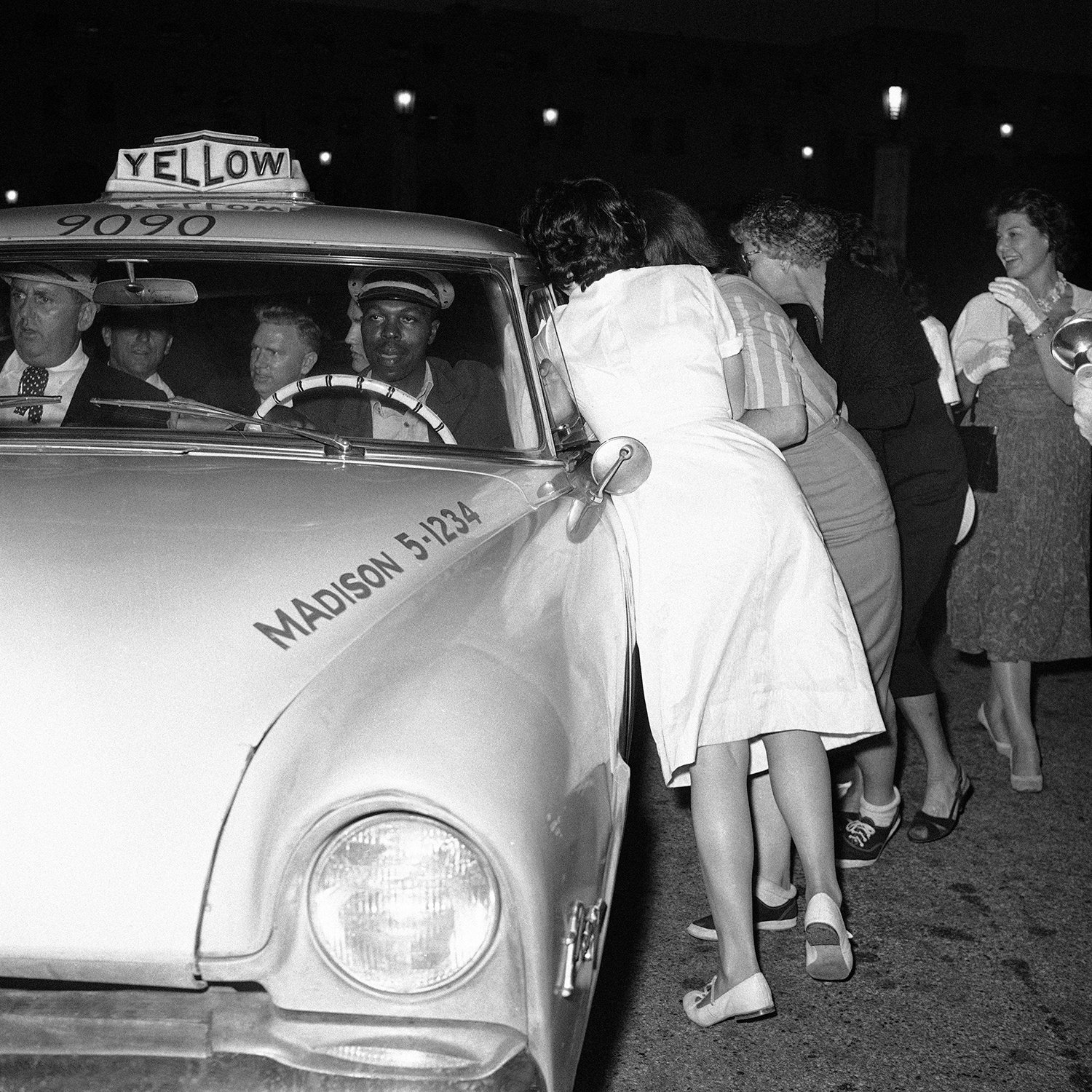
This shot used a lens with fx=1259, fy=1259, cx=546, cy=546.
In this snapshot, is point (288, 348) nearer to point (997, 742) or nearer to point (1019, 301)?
point (1019, 301)

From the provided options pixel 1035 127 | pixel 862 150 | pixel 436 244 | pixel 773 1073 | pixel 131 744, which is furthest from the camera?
pixel 1035 127

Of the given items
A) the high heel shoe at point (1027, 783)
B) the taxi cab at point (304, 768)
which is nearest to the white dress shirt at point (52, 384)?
the taxi cab at point (304, 768)

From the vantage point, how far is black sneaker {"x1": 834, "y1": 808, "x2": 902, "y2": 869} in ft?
12.3

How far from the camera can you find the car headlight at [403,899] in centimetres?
147

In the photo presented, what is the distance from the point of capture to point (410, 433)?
2.82m

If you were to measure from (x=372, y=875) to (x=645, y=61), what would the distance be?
51424mm

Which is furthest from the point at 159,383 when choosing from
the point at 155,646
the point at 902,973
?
the point at 902,973

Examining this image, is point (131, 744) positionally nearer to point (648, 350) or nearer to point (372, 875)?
point (372, 875)

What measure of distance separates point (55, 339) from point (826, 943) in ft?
7.48

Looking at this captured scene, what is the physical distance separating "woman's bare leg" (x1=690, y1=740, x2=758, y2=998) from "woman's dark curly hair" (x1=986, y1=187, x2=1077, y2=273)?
2.50 m

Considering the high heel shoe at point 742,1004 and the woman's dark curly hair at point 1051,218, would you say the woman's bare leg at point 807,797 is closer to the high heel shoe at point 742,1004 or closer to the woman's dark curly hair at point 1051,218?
the high heel shoe at point 742,1004

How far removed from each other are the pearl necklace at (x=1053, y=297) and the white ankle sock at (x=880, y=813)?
176 cm

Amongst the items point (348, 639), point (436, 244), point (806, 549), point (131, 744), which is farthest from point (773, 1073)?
point (436, 244)

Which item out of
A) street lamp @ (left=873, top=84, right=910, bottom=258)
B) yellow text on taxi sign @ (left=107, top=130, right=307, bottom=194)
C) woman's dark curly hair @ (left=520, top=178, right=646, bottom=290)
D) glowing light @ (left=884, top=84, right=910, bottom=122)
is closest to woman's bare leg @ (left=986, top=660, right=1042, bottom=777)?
woman's dark curly hair @ (left=520, top=178, right=646, bottom=290)
